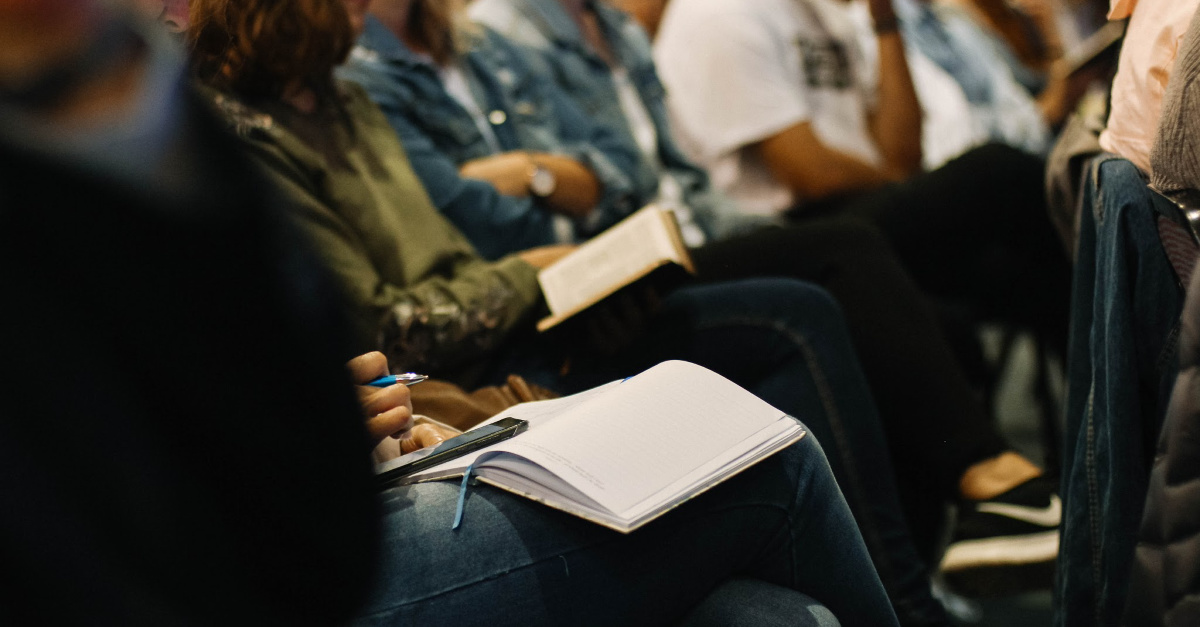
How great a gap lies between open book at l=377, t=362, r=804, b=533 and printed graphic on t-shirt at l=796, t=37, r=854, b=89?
54.6 inches

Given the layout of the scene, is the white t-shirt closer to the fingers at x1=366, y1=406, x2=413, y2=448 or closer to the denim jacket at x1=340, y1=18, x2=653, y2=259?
the denim jacket at x1=340, y1=18, x2=653, y2=259

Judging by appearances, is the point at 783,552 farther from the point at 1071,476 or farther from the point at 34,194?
the point at 34,194

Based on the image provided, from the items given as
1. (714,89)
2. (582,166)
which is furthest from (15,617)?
(714,89)

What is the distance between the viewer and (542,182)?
1592mm

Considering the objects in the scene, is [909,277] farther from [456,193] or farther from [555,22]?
[555,22]

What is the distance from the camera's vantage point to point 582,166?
1711mm

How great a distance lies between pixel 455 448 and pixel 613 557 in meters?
0.16

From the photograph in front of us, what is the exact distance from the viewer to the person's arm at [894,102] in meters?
2.20

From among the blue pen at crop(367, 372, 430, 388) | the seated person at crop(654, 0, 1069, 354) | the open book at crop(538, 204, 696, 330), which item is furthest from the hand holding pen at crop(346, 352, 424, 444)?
the seated person at crop(654, 0, 1069, 354)

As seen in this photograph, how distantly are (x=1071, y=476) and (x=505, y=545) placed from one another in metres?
0.68

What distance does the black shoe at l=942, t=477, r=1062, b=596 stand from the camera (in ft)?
4.36

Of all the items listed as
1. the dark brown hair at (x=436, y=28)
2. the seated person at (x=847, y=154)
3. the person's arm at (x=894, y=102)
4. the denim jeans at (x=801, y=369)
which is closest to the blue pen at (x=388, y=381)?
the denim jeans at (x=801, y=369)

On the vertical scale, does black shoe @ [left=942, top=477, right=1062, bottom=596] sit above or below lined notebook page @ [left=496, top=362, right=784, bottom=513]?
below

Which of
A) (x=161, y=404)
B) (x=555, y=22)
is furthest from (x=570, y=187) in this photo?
(x=161, y=404)
